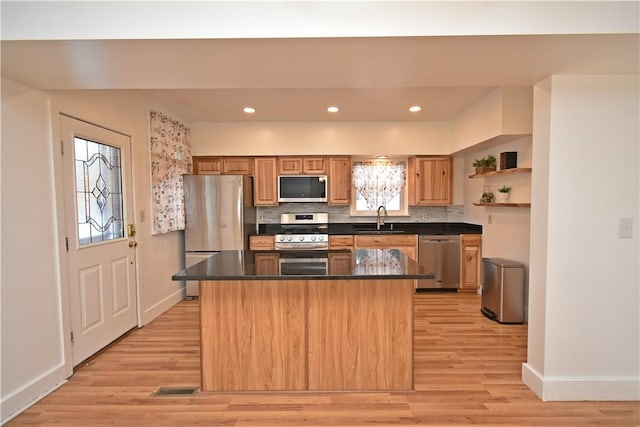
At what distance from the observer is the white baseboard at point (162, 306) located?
11.0ft

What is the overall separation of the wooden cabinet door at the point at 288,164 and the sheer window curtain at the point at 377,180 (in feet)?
3.08

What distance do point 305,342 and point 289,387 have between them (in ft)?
1.08

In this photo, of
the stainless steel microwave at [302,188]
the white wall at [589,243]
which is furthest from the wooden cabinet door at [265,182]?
the white wall at [589,243]

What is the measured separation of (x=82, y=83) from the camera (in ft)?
6.59

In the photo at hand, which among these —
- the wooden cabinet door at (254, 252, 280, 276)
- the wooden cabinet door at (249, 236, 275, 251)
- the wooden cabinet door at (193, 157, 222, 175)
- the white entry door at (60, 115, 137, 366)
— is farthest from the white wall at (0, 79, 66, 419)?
the wooden cabinet door at (193, 157, 222, 175)

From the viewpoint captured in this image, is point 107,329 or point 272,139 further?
point 272,139

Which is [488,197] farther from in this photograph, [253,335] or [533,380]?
[253,335]

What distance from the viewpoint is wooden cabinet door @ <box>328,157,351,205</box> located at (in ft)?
15.0

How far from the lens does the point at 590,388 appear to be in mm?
2059

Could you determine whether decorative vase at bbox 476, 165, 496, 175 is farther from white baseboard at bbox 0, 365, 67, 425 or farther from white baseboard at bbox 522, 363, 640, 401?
white baseboard at bbox 0, 365, 67, 425

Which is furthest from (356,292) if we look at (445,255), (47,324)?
(445,255)

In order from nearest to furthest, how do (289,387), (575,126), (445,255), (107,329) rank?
(575,126)
(289,387)
(107,329)
(445,255)

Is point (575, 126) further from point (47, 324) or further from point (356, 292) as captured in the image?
point (47, 324)

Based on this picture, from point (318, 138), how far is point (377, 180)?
1180 mm
